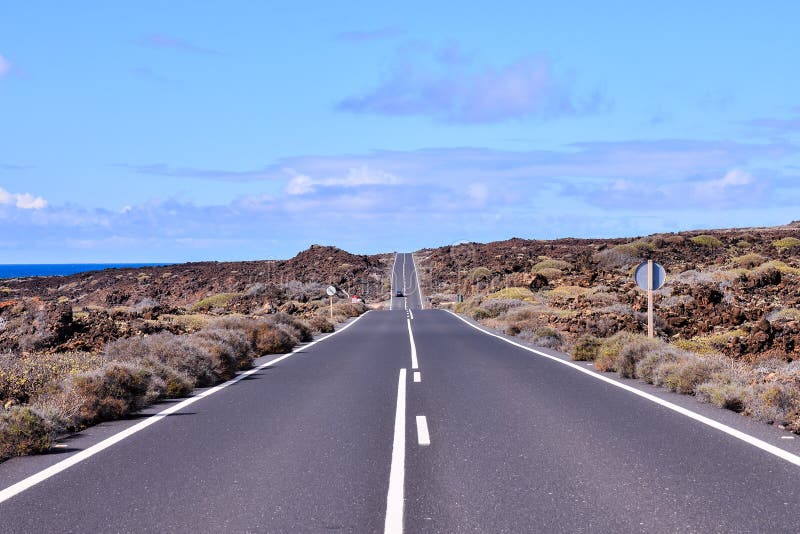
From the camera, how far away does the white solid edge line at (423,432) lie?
351 inches

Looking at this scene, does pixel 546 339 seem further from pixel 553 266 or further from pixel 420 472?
pixel 553 266

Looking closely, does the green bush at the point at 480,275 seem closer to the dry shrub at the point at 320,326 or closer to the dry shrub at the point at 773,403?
the dry shrub at the point at 320,326

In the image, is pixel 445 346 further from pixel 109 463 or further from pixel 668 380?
pixel 109 463

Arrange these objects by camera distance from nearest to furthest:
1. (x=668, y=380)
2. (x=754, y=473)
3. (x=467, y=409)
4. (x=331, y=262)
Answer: (x=754, y=473) < (x=467, y=409) < (x=668, y=380) < (x=331, y=262)

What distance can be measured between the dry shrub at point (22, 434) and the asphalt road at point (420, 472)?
37cm

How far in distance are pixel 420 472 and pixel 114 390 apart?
19.2ft

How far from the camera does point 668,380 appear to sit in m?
13.4

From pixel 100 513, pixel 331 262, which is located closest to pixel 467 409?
pixel 100 513

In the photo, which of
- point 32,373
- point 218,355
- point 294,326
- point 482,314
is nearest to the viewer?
point 32,373

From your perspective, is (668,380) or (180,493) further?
(668,380)

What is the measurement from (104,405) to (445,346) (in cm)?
1538

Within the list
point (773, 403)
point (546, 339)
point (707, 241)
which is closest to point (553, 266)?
point (707, 241)

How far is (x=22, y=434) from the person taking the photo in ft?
28.1

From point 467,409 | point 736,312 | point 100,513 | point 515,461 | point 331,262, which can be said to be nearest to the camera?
point 100,513
